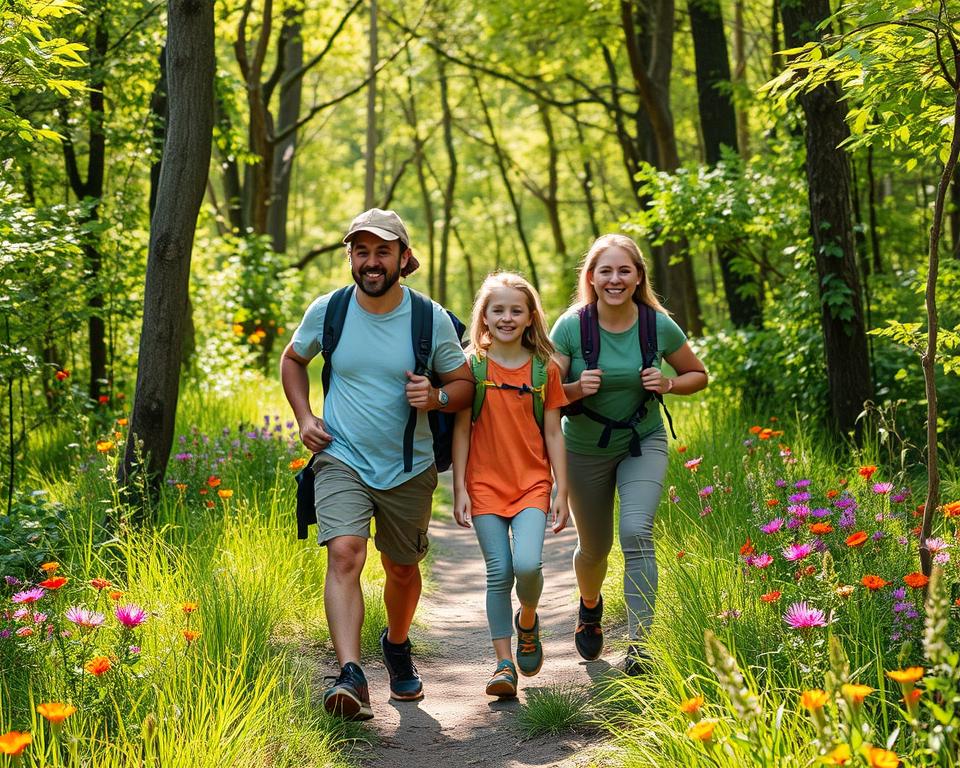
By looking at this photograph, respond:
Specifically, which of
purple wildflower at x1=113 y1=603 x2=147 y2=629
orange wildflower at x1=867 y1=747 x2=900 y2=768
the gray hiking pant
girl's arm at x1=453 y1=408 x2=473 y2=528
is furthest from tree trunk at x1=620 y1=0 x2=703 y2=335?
orange wildflower at x1=867 y1=747 x2=900 y2=768

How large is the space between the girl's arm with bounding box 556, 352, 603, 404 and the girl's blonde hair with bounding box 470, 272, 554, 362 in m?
0.08

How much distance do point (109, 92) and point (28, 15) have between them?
20.3ft

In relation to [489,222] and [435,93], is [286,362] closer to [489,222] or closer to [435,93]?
[435,93]

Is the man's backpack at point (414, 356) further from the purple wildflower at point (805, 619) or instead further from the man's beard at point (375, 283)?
the purple wildflower at point (805, 619)

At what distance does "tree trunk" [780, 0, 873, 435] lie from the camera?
8.11 meters

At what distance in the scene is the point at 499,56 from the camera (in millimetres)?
19766

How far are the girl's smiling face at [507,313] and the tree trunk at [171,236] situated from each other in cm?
205

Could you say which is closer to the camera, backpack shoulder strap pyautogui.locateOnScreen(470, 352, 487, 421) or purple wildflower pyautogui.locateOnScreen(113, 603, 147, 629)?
purple wildflower pyautogui.locateOnScreen(113, 603, 147, 629)

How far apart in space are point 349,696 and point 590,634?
5.26 feet

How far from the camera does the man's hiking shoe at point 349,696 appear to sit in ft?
14.4

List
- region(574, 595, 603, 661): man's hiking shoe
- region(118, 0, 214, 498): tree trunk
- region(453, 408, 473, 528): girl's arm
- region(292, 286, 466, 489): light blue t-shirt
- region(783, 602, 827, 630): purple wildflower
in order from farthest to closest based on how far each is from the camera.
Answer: region(118, 0, 214, 498): tree trunk < region(574, 595, 603, 661): man's hiking shoe < region(453, 408, 473, 528): girl's arm < region(292, 286, 466, 489): light blue t-shirt < region(783, 602, 827, 630): purple wildflower

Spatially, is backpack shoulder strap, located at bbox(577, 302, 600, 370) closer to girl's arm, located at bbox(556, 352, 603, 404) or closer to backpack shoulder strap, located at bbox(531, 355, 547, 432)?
girl's arm, located at bbox(556, 352, 603, 404)

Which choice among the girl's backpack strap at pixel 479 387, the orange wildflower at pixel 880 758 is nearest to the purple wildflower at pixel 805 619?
the orange wildflower at pixel 880 758

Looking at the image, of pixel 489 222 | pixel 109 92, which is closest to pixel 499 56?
pixel 109 92
